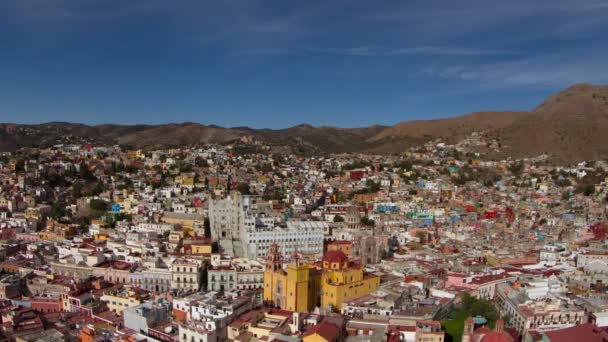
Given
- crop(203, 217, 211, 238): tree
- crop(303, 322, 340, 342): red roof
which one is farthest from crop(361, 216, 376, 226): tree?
crop(303, 322, 340, 342): red roof

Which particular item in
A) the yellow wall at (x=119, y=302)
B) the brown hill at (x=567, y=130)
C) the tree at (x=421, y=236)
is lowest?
the yellow wall at (x=119, y=302)

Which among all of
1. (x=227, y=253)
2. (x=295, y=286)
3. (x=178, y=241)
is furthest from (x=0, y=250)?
(x=295, y=286)

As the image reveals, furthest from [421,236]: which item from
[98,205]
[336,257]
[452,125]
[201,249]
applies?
[452,125]

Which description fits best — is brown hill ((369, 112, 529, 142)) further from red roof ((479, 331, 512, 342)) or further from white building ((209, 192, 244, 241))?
red roof ((479, 331, 512, 342))

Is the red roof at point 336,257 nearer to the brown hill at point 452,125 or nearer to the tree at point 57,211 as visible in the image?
the tree at point 57,211

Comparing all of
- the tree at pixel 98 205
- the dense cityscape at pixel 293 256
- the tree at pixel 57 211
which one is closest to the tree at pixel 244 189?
the dense cityscape at pixel 293 256

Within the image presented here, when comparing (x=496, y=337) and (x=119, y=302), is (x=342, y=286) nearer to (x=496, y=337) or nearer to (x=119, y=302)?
(x=496, y=337)

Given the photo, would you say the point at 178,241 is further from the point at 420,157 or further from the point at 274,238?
the point at 420,157
